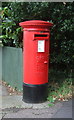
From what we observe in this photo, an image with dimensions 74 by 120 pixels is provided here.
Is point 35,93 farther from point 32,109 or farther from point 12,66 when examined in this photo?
point 12,66

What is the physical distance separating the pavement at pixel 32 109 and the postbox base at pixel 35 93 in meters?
0.13

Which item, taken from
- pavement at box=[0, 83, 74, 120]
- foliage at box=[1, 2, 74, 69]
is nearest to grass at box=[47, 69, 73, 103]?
pavement at box=[0, 83, 74, 120]

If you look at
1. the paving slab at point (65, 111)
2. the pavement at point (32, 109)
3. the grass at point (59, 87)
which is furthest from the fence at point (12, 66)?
the paving slab at point (65, 111)

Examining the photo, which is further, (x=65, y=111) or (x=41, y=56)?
(x=41, y=56)

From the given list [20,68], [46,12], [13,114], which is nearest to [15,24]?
[46,12]

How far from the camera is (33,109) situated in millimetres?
4316

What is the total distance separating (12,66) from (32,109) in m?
2.17

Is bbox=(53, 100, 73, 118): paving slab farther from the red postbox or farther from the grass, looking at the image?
the red postbox

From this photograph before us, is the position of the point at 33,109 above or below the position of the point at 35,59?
below

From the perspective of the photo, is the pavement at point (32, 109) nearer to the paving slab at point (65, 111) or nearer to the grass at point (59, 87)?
the paving slab at point (65, 111)

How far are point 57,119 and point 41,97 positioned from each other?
3.15ft

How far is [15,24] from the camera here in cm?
641

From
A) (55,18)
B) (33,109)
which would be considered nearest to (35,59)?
(33,109)

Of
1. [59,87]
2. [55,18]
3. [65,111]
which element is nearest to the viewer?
[65,111]
